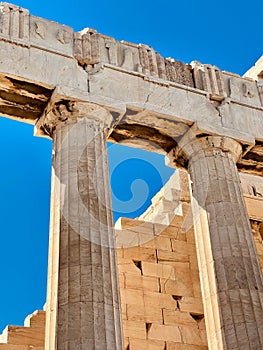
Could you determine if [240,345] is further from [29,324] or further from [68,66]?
[68,66]

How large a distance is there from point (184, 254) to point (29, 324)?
18.5ft

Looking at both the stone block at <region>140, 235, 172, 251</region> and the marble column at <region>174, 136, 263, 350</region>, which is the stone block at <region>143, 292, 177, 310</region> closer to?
the stone block at <region>140, 235, 172, 251</region>

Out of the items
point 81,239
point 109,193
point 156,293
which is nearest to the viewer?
point 81,239

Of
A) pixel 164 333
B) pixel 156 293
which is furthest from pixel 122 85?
pixel 164 333

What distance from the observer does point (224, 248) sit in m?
16.9

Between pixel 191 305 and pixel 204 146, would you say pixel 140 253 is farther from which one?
pixel 204 146

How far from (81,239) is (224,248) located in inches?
159

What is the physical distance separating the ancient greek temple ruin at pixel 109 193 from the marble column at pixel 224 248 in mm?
32

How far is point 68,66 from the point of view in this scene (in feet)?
59.6

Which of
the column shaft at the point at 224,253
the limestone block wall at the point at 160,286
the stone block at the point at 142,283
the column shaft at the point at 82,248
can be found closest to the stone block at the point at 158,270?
the limestone block wall at the point at 160,286

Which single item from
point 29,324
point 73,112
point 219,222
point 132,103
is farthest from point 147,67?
point 29,324

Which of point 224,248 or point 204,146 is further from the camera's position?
point 204,146

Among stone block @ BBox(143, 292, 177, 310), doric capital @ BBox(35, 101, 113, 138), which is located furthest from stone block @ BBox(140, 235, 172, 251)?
doric capital @ BBox(35, 101, 113, 138)

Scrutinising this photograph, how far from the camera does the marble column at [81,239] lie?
45.2ft
